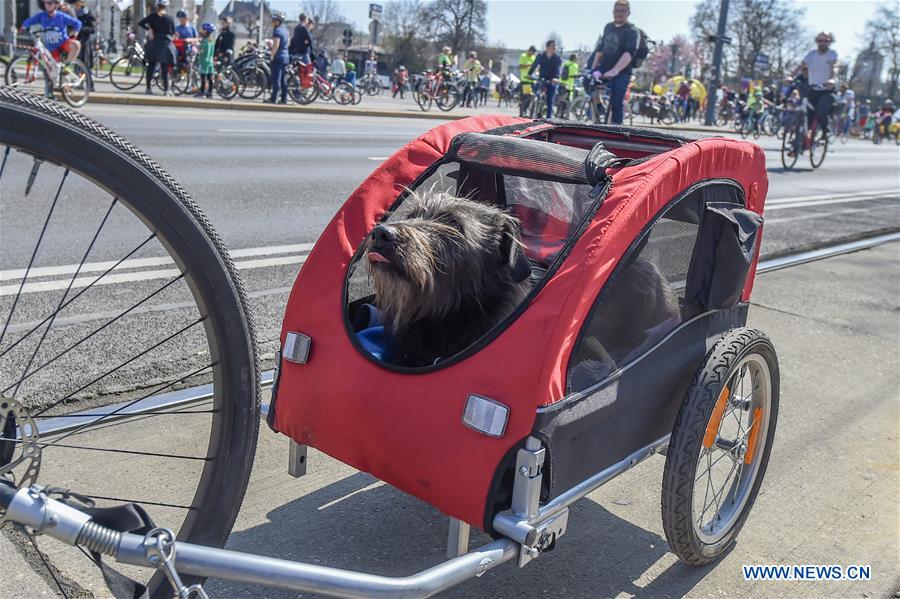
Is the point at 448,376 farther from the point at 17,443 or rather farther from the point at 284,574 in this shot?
the point at 17,443

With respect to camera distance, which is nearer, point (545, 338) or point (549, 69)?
point (545, 338)

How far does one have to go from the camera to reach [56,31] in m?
14.3

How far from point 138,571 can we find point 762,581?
76.0 inches

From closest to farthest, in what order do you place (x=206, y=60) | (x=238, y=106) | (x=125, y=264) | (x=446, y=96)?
(x=125, y=264), (x=238, y=106), (x=206, y=60), (x=446, y=96)

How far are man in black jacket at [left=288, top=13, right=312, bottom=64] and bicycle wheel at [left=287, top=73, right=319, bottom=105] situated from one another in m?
0.54

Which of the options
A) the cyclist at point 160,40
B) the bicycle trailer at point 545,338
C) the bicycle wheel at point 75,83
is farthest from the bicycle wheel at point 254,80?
the bicycle trailer at point 545,338

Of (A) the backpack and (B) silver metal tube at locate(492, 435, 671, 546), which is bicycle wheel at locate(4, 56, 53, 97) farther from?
(B) silver metal tube at locate(492, 435, 671, 546)

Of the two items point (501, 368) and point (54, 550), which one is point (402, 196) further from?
point (54, 550)

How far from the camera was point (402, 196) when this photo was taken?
9.14 feet

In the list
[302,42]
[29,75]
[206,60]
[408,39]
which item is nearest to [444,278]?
[29,75]

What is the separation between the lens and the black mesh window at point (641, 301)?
2.26 m

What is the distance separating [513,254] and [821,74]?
45.3ft

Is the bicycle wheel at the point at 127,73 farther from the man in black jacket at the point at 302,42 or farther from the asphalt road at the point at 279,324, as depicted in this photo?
the asphalt road at the point at 279,324

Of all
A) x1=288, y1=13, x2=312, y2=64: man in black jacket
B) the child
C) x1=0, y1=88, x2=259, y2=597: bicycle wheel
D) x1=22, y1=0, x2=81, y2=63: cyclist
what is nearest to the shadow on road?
x1=0, y1=88, x2=259, y2=597: bicycle wheel
